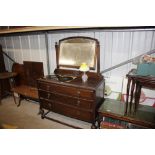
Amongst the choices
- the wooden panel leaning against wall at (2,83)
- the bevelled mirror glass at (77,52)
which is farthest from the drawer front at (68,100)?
the wooden panel leaning against wall at (2,83)

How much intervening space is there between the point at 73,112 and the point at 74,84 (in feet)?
1.57

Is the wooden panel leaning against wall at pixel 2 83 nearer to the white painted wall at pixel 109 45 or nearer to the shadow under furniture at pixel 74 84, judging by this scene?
the white painted wall at pixel 109 45

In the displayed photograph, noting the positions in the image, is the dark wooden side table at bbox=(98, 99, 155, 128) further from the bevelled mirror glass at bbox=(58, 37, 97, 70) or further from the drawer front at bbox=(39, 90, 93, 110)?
the bevelled mirror glass at bbox=(58, 37, 97, 70)

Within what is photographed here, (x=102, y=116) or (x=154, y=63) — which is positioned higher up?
(x=154, y=63)

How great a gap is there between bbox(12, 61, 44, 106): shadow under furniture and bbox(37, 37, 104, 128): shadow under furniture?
0.62 m

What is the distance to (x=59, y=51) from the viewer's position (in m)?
2.57

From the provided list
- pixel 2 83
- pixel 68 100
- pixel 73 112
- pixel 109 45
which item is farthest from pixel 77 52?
pixel 2 83

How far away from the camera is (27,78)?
3355 millimetres

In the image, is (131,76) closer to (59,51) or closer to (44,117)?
(59,51)

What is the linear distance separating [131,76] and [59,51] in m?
1.43

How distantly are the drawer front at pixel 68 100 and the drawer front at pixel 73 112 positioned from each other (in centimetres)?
9

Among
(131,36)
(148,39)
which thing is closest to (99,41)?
(131,36)
